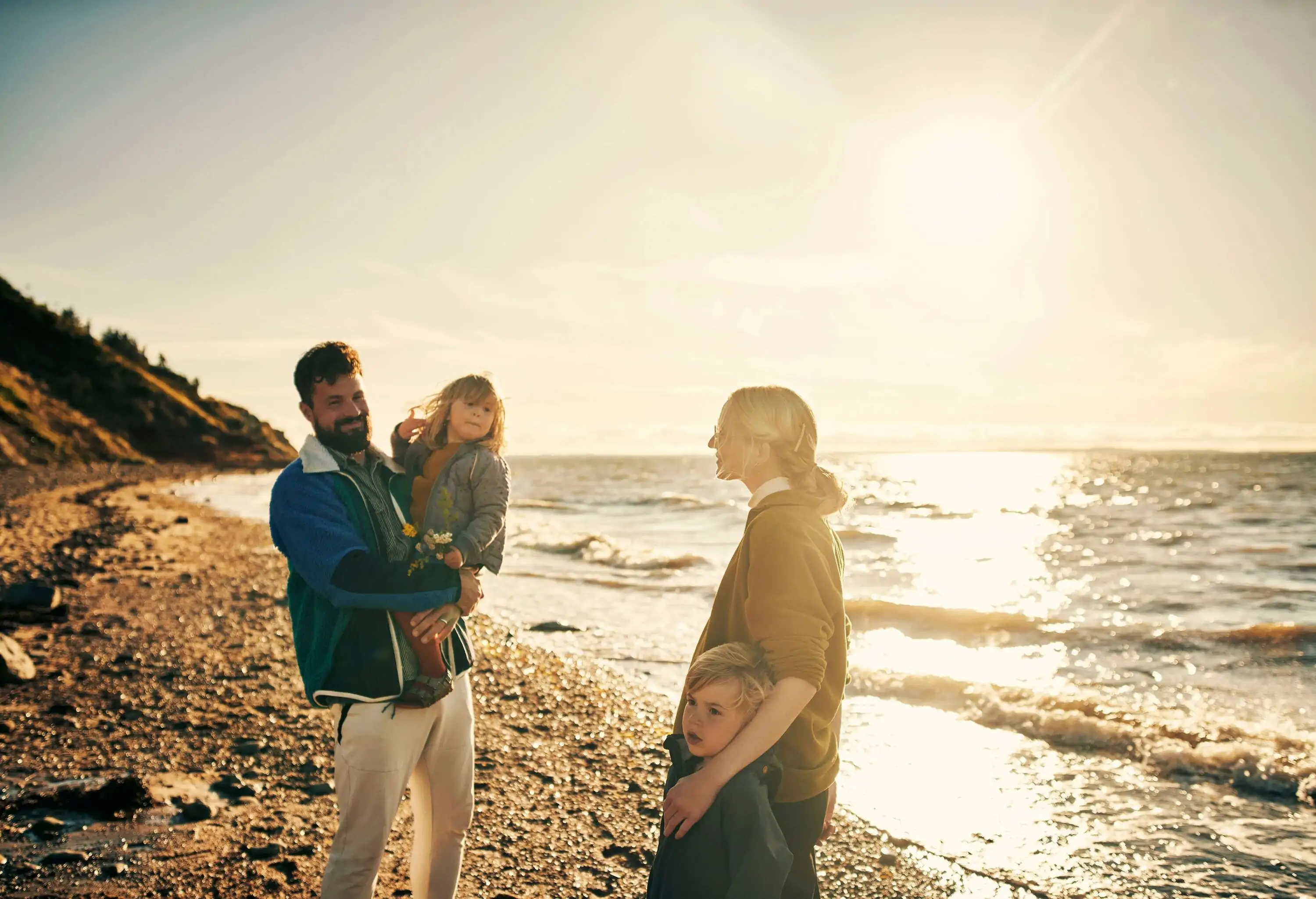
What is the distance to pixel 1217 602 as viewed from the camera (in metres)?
16.0

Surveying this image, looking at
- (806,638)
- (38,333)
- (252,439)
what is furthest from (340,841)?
(252,439)

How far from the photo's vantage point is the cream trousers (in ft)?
8.87

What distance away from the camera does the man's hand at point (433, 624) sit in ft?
8.77

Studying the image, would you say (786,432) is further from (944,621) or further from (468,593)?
(944,621)

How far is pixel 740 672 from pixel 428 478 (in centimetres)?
189

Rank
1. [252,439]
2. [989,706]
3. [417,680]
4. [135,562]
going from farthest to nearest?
1. [252,439]
2. [135,562]
3. [989,706]
4. [417,680]

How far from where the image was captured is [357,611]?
2645 mm

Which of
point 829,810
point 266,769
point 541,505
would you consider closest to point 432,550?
point 829,810

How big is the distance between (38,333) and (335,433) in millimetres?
77037

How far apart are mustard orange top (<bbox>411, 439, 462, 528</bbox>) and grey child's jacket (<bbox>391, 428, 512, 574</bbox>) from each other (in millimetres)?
19

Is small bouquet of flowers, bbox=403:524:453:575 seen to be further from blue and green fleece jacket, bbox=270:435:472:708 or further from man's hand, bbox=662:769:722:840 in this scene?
man's hand, bbox=662:769:722:840

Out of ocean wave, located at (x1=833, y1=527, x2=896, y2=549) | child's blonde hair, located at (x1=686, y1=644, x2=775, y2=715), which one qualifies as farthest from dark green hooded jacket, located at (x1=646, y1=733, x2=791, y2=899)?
ocean wave, located at (x1=833, y1=527, x2=896, y2=549)

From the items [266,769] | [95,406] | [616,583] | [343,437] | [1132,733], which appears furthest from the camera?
[95,406]

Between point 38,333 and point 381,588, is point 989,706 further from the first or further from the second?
point 38,333
